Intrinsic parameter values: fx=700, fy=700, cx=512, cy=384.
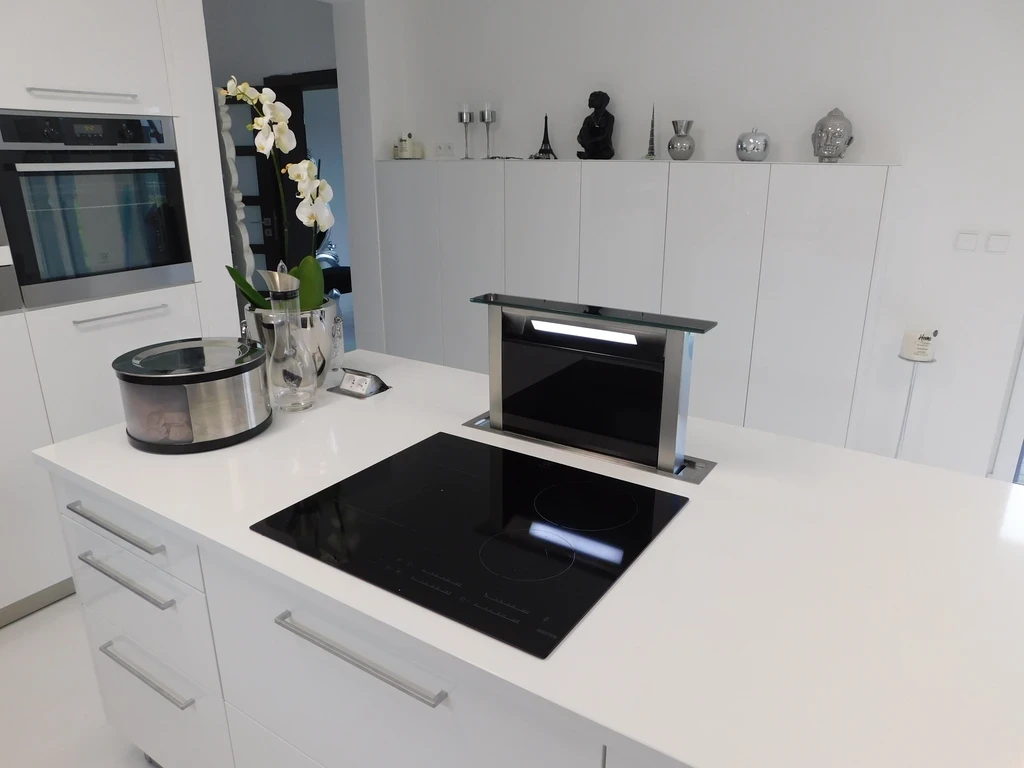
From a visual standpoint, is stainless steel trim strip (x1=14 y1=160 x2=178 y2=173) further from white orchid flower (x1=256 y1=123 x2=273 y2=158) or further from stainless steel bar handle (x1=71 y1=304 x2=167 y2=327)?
white orchid flower (x1=256 y1=123 x2=273 y2=158)

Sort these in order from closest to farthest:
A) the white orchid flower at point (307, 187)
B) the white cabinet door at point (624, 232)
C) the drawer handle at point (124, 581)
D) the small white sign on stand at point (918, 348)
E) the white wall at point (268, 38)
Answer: the drawer handle at point (124, 581) → the white orchid flower at point (307, 187) → the small white sign on stand at point (918, 348) → the white cabinet door at point (624, 232) → the white wall at point (268, 38)

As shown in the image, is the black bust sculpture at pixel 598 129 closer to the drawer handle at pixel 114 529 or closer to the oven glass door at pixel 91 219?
the oven glass door at pixel 91 219

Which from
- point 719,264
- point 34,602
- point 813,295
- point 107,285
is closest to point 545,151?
point 719,264

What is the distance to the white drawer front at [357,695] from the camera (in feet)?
2.95

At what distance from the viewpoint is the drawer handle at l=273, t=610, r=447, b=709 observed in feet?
3.20

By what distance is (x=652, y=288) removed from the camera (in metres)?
3.16

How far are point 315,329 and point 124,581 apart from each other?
0.70 meters

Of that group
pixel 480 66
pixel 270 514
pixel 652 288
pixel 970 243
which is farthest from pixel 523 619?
pixel 480 66

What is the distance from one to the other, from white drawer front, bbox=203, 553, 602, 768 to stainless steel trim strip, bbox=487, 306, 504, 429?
62 centimetres

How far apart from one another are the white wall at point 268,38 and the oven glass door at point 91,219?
128 inches

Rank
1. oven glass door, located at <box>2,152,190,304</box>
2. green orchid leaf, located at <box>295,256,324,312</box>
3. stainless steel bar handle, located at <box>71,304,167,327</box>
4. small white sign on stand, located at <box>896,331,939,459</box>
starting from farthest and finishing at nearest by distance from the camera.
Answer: small white sign on stand, located at <box>896,331,939,459</box> < stainless steel bar handle, located at <box>71,304,167,327</box> < oven glass door, located at <box>2,152,190,304</box> < green orchid leaf, located at <box>295,256,324,312</box>

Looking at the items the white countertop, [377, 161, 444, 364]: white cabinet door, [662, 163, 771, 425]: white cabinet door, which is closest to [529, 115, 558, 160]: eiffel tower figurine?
[377, 161, 444, 364]: white cabinet door

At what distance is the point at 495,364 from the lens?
1.55 metres

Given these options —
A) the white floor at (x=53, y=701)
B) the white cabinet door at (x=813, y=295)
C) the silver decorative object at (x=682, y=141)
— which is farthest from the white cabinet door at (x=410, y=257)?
the white floor at (x=53, y=701)
